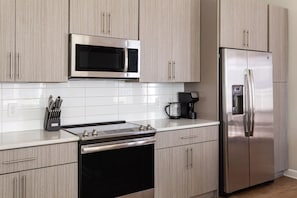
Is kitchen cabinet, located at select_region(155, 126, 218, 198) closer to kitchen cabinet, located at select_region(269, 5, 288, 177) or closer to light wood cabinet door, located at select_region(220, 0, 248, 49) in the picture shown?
light wood cabinet door, located at select_region(220, 0, 248, 49)

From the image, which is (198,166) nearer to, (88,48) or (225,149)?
(225,149)

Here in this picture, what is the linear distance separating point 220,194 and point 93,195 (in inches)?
66.5

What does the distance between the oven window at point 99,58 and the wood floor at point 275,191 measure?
2.08 metres

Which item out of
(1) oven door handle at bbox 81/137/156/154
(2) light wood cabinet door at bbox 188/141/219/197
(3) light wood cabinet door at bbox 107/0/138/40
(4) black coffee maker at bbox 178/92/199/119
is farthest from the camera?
(4) black coffee maker at bbox 178/92/199/119

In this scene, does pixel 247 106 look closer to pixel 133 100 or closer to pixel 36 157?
pixel 133 100

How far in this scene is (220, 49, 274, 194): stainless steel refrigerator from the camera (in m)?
3.49

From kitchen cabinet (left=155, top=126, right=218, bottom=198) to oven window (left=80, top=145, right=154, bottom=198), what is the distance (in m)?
0.13

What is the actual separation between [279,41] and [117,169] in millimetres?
2925

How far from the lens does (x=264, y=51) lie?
396cm

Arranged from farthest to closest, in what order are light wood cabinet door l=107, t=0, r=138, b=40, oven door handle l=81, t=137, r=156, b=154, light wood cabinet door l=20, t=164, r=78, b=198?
light wood cabinet door l=107, t=0, r=138, b=40 < oven door handle l=81, t=137, r=156, b=154 < light wood cabinet door l=20, t=164, r=78, b=198

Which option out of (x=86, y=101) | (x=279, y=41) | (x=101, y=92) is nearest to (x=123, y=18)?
(x=101, y=92)

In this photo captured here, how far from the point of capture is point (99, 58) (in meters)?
2.87

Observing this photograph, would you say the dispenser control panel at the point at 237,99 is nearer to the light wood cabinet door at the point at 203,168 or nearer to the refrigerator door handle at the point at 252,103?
the refrigerator door handle at the point at 252,103

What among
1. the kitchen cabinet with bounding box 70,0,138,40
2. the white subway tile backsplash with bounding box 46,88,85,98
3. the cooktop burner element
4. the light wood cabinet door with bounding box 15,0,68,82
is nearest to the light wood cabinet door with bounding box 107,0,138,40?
the kitchen cabinet with bounding box 70,0,138,40
